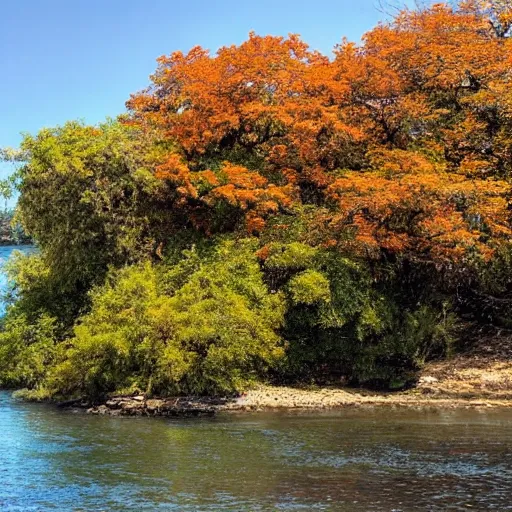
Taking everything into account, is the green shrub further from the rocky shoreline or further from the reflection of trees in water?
the reflection of trees in water

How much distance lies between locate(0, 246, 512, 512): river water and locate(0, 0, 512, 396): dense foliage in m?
3.96

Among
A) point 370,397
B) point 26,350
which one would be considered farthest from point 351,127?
point 26,350

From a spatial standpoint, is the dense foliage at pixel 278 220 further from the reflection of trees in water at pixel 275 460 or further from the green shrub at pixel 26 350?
the reflection of trees in water at pixel 275 460

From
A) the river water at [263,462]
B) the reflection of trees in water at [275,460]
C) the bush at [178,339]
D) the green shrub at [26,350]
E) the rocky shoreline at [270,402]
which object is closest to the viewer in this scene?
the river water at [263,462]

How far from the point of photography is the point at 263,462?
13.5 meters

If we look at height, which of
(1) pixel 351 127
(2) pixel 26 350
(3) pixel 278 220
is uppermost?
(1) pixel 351 127

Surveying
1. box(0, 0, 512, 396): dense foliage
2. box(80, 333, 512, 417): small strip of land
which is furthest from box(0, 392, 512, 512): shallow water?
box(0, 0, 512, 396): dense foliage

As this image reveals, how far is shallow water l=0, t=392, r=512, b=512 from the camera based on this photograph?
10891mm

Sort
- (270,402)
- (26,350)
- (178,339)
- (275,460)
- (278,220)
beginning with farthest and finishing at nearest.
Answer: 1. (278,220)
2. (26,350)
3. (178,339)
4. (270,402)
5. (275,460)

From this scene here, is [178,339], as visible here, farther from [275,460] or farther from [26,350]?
[275,460]

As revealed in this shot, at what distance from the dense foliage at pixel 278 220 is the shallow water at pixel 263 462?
13.2 feet

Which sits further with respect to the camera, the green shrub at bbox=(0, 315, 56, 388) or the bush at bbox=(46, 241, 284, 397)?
the green shrub at bbox=(0, 315, 56, 388)

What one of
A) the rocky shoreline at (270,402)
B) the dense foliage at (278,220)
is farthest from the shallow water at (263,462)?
the dense foliage at (278,220)

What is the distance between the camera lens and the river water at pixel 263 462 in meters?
10.9
